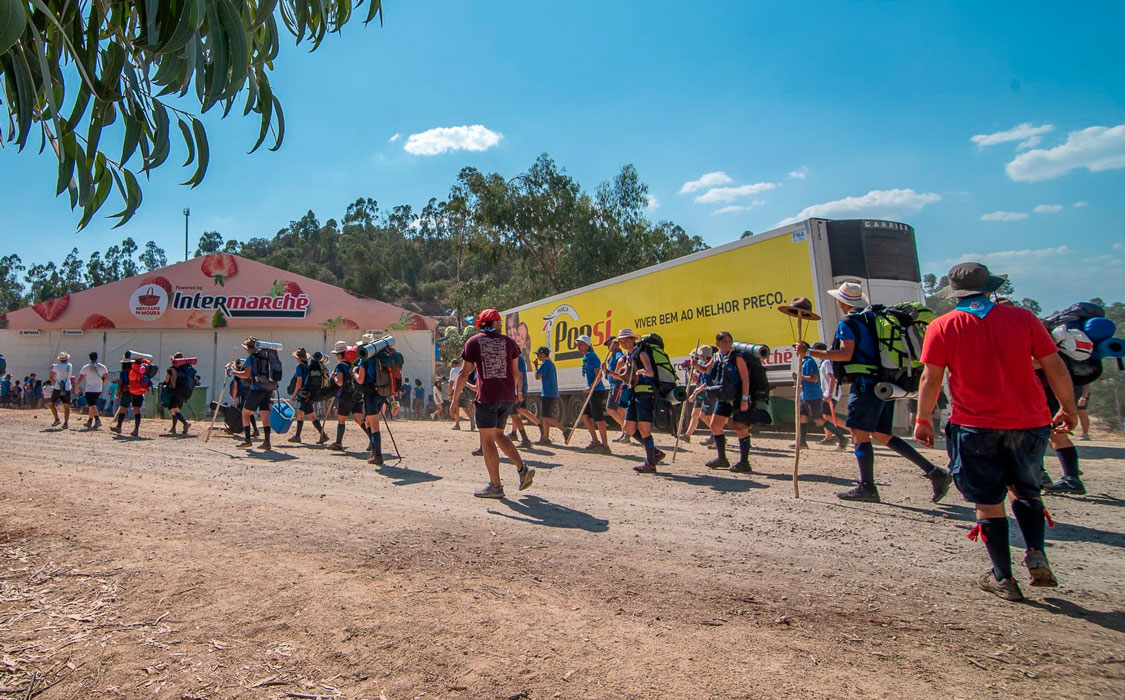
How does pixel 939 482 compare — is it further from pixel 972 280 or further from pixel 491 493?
pixel 491 493

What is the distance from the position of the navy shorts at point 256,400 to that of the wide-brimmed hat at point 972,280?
10.2 metres

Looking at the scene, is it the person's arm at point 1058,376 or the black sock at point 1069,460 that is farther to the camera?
the black sock at point 1069,460

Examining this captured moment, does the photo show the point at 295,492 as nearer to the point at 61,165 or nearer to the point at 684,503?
the point at 684,503

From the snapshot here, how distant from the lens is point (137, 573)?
3.63 metres

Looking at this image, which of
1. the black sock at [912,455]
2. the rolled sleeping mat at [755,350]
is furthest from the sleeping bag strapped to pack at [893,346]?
the rolled sleeping mat at [755,350]

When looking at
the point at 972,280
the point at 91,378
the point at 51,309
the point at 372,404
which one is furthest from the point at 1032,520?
the point at 51,309

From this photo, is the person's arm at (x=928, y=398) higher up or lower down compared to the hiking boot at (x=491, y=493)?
higher up

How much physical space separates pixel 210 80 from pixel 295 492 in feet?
15.5

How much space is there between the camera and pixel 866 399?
5.43m

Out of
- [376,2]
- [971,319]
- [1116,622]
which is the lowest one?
[1116,622]

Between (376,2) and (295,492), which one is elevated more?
(376,2)

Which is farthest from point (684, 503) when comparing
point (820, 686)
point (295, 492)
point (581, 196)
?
point (581, 196)

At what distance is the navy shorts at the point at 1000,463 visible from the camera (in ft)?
10.7

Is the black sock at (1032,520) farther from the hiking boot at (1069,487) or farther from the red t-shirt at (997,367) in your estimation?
the hiking boot at (1069,487)
